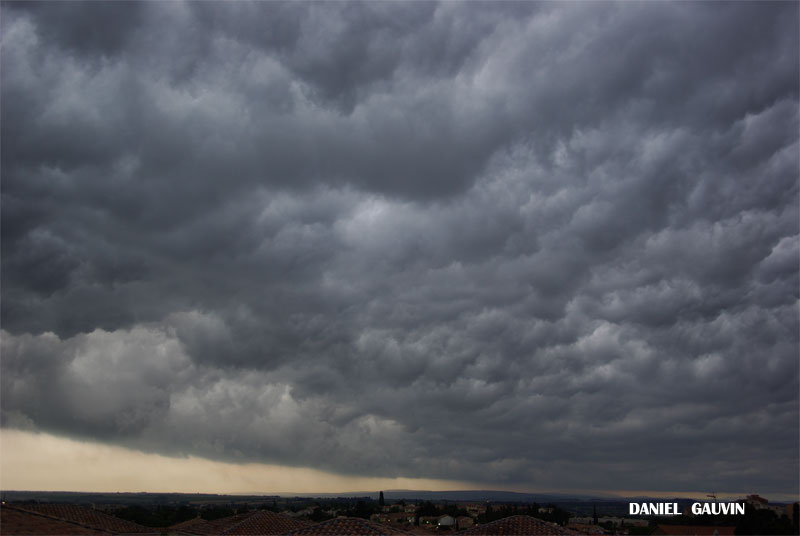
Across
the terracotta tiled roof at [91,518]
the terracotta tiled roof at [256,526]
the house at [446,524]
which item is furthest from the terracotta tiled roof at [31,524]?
the house at [446,524]

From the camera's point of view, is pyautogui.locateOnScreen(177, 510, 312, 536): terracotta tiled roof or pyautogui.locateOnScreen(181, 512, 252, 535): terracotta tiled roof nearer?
pyautogui.locateOnScreen(177, 510, 312, 536): terracotta tiled roof

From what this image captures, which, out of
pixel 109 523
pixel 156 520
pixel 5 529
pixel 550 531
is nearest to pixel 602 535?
pixel 550 531

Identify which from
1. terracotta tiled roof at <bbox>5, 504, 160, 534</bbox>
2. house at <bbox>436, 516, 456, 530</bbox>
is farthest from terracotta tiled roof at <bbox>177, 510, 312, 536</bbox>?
house at <bbox>436, 516, 456, 530</bbox>

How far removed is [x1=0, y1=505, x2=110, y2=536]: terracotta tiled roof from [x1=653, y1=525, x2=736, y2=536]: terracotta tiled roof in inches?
2334

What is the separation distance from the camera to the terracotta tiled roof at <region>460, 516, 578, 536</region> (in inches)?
2023

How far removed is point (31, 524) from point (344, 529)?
18855 mm

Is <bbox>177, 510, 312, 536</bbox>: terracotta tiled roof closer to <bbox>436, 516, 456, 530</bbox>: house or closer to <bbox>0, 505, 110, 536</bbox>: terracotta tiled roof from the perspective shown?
<bbox>0, 505, 110, 536</bbox>: terracotta tiled roof

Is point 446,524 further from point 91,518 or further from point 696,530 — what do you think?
point 91,518

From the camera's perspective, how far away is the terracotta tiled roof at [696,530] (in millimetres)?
78137

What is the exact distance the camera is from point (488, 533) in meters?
54.1

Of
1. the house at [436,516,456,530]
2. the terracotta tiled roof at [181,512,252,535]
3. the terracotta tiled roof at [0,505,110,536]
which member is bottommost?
the house at [436,516,456,530]

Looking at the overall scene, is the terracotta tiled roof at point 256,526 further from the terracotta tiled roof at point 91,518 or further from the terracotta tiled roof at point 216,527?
the terracotta tiled roof at point 91,518

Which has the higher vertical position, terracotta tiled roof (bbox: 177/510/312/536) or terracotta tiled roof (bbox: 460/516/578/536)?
terracotta tiled roof (bbox: 460/516/578/536)

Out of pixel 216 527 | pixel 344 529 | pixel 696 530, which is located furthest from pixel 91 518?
pixel 696 530
